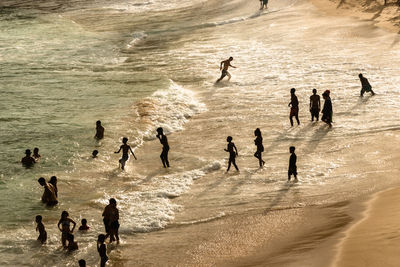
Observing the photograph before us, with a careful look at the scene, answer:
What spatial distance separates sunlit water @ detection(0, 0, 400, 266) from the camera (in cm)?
1805

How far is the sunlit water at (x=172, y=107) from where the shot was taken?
1805cm

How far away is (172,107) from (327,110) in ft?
21.8

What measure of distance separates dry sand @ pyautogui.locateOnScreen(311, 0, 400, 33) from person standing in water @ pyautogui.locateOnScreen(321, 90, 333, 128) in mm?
13896

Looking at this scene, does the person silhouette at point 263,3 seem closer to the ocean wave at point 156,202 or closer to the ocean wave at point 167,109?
the ocean wave at point 167,109

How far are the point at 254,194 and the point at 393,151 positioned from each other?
14.6ft

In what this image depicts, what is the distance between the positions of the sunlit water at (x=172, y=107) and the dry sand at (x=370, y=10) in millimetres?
1137

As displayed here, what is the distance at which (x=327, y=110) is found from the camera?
22.5 m

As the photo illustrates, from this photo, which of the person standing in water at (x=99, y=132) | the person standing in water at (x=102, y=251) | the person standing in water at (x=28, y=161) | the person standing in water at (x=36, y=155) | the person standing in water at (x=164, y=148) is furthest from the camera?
the person standing in water at (x=99, y=132)

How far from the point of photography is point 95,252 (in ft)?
51.0

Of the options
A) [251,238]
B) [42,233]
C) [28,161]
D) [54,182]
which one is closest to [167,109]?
[28,161]

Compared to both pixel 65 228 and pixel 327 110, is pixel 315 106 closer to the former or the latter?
pixel 327 110

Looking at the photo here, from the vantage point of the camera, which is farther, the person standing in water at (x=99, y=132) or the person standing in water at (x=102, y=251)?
the person standing in water at (x=99, y=132)

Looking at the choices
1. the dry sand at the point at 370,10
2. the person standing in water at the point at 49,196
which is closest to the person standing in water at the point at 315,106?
the person standing in water at the point at 49,196

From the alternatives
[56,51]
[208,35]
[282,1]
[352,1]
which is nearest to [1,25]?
[56,51]
